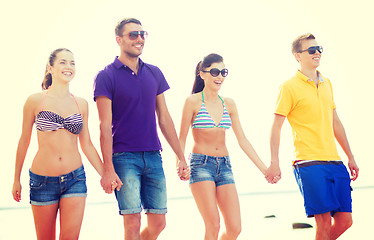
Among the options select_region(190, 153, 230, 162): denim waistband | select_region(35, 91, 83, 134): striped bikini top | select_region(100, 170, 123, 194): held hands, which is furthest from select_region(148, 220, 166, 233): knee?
select_region(35, 91, 83, 134): striped bikini top

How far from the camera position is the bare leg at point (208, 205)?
5410 mm

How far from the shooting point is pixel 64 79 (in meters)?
4.99

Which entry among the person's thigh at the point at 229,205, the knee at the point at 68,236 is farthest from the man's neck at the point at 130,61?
the knee at the point at 68,236

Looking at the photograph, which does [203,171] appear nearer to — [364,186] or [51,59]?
[51,59]

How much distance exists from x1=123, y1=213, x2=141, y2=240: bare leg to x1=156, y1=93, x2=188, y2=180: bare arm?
786 mm

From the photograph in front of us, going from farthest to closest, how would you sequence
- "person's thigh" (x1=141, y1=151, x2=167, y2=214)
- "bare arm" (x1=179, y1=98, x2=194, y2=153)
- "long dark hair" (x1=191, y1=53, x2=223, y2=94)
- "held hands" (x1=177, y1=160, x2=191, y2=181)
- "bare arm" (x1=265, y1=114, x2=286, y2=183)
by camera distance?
"long dark hair" (x1=191, y1=53, x2=223, y2=94)
"bare arm" (x1=179, y1=98, x2=194, y2=153)
"bare arm" (x1=265, y1=114, x2=286, y2=183)
"held hands" (x1=177, y1=160, x2=191, y2=181)
"person's thigh" (x1=141, y1=151, x2=167, y2=214)

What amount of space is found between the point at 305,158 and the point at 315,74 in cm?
110

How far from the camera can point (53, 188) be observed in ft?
15.4

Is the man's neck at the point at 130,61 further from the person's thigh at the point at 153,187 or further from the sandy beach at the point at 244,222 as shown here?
the sandy beach at the point at 244,222

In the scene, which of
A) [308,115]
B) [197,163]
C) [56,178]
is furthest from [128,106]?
[308,115]

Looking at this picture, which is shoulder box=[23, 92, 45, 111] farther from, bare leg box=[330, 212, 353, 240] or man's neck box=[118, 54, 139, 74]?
bare leg box=[330, 212, 353, 240]

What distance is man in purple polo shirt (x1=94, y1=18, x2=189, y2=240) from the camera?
4859mm

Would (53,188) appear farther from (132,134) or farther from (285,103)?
(285,103)

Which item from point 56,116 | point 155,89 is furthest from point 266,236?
point 56,116
